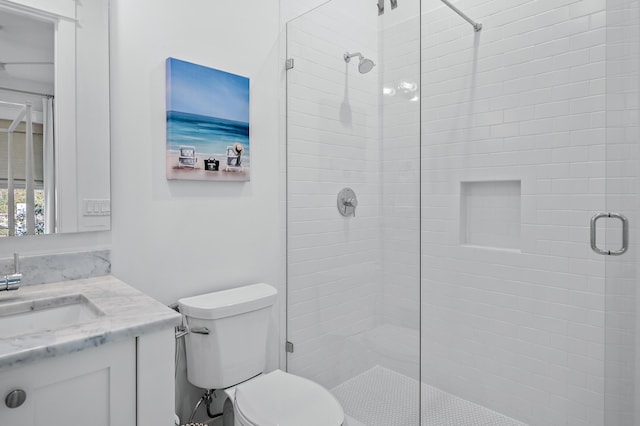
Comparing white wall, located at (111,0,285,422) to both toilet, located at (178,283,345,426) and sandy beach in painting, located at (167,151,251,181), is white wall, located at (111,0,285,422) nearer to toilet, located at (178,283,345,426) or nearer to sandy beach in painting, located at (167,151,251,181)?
sandy beach in painting, located at (167,151,251,181)

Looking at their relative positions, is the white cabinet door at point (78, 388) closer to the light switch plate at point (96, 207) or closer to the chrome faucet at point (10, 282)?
the chrome faucet at point (10, 282)

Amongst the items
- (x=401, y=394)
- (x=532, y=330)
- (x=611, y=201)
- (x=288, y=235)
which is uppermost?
(x=611, y=201)

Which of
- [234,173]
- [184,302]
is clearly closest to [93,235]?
[184,302]

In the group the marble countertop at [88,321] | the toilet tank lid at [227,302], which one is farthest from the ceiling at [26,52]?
the toilet tank lid at [227,302]

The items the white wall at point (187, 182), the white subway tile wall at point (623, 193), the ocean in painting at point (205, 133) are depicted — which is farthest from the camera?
the ocean in painting at point (205, 133)

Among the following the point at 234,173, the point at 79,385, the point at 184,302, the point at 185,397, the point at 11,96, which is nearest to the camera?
the point at 79,385

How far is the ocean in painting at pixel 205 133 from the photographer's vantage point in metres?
1.68

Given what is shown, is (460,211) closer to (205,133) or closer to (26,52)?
(205,133)

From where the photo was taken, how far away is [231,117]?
73.7 inches

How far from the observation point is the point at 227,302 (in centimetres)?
167

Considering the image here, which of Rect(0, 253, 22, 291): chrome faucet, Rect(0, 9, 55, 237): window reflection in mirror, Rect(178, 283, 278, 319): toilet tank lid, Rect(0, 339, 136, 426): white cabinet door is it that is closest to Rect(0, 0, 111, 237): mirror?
Rect(0, 9, 55, 237): window reflection in mirror

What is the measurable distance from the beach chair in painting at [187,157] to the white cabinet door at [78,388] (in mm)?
896

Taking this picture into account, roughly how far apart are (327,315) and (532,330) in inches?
42.4

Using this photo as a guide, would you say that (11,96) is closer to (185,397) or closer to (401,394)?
(185,397)
